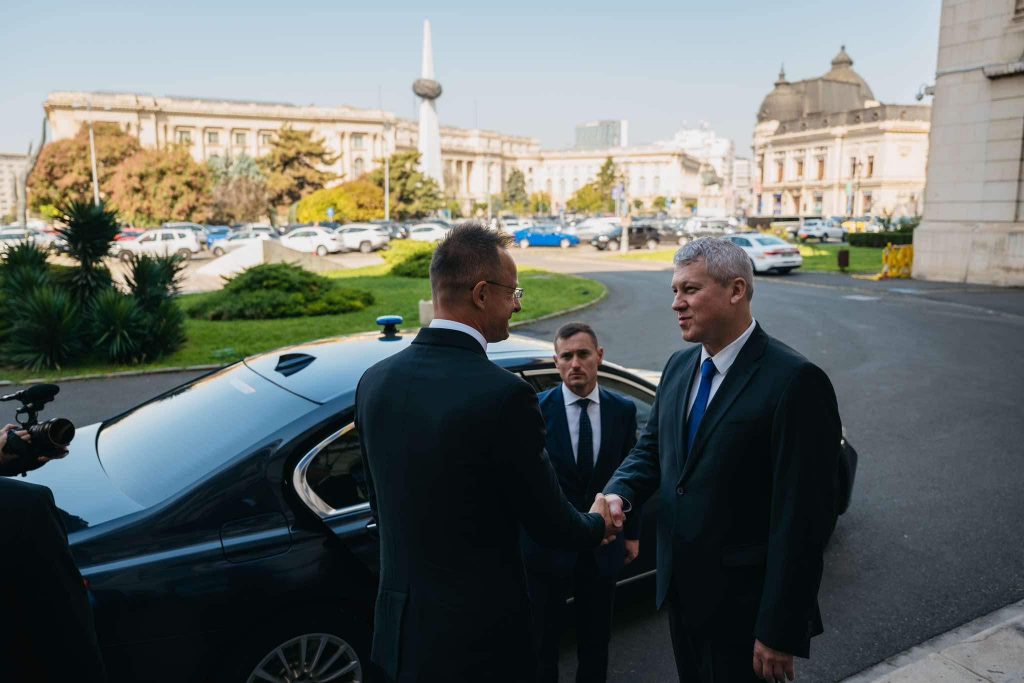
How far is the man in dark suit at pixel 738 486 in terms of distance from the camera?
96.8 inches

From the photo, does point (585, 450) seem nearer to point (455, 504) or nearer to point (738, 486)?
point (738, 486)

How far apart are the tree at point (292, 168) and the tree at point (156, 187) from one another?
10698mm

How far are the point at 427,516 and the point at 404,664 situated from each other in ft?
1.51

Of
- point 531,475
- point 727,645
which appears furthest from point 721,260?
point 727,645

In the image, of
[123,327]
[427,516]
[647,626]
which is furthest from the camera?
[123,327]

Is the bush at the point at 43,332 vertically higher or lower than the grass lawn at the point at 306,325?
Result: higher

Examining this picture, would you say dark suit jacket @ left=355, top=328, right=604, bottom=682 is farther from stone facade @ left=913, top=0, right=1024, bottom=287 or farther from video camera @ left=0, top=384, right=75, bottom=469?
stone facade @ left=913, top=0, right=1024, bottom=287

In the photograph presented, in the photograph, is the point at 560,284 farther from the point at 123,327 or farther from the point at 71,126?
the point at 71,126

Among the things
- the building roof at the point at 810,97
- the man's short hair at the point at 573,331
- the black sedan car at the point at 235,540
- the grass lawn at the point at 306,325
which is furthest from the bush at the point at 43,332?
the building roof at the point at 810,97

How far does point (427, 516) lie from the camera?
85.3 inches

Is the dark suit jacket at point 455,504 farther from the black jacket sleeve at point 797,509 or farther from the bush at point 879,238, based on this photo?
the bush at point 879,238

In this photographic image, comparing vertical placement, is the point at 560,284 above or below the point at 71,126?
below

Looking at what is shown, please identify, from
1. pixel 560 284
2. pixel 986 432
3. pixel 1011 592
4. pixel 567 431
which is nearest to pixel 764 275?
pixel 560 284

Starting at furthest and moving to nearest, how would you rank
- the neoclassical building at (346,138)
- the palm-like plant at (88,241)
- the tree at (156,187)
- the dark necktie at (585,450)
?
the neoclassical building at (346,138) → the tree at (156,187) → the palm-like plant at (88,241) → the dark necktie at (585,450)
